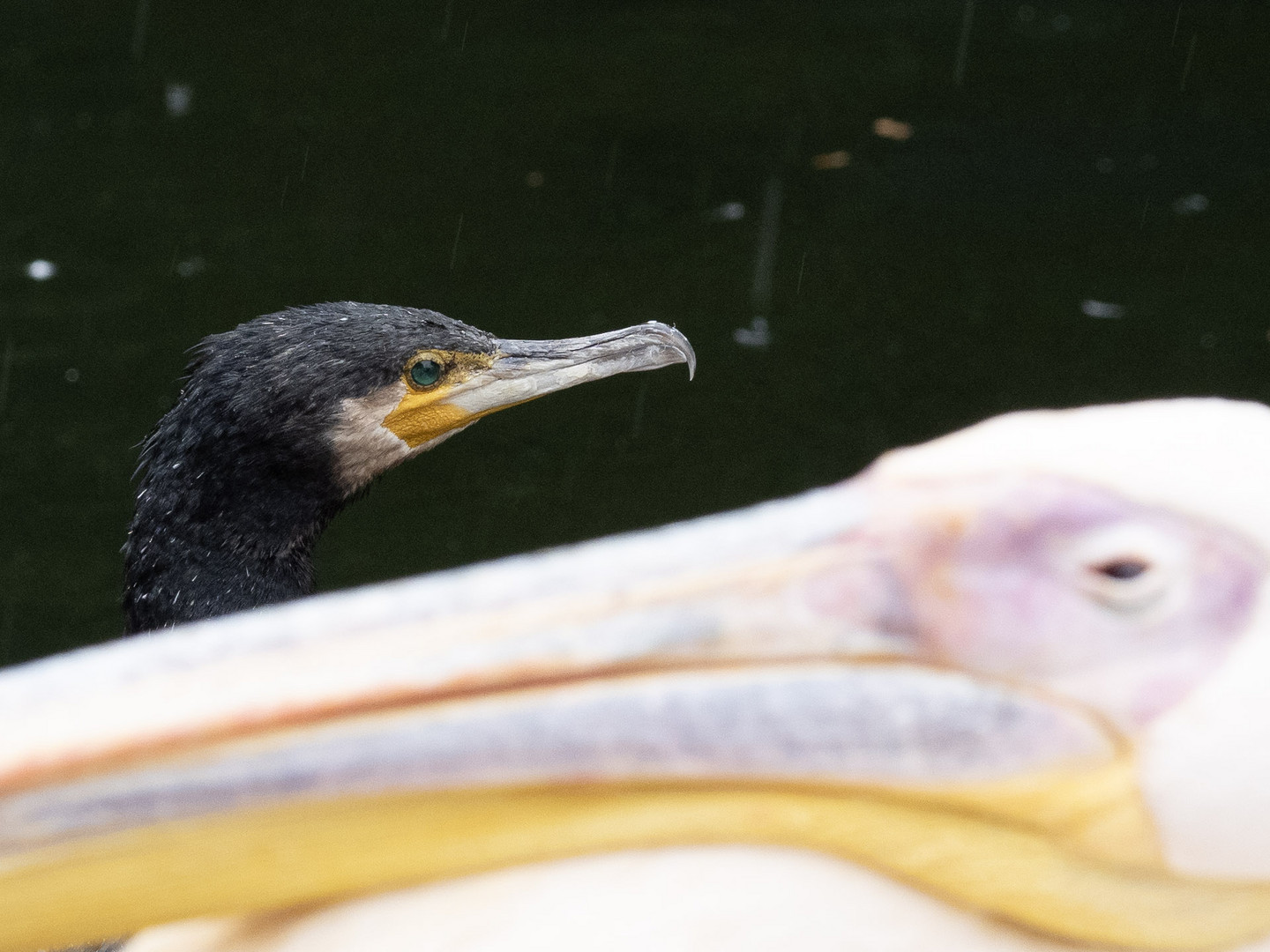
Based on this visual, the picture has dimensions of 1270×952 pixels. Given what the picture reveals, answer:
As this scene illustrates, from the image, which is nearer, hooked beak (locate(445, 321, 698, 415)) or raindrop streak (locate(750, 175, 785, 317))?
hooked beak (locate(445, 321, 698, 415))

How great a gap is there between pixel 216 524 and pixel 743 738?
90.0 inches

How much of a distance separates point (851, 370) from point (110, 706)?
4862mm

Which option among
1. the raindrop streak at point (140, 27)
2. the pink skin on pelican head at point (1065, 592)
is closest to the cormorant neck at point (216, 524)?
the pink skin on pelican head at point (1065, 592)

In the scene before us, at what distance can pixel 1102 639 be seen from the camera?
91cm

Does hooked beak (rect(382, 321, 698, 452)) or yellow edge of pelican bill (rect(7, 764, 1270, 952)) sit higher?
yellow edge of pelican bill (rect(7, 764, 1270, 952))

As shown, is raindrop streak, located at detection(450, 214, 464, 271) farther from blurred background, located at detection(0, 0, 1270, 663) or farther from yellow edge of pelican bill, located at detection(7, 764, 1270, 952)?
yellow edge of pelican bill, located at detection(7, 764, 1270, 952)

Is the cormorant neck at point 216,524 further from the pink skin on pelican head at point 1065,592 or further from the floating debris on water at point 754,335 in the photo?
the floating debris on water at point 754,335

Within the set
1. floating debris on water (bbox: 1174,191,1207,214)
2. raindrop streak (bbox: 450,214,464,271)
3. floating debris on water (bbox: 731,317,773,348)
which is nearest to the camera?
floating debris on water (bbox: 731,317,773,348)

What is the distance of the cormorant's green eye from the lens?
3205 mm

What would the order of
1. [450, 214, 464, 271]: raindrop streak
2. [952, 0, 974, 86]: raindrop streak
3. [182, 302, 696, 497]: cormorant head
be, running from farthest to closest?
1. [952, 0, 974, 86]: raindrop streak
2. [450, 214, 464, 271]: raindrop streak
3. [182, 302, 696, 497]: cormorant head

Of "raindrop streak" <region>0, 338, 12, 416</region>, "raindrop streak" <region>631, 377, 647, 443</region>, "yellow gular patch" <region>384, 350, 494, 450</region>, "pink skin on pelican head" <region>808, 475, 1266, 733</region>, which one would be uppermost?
"pink skin on pelican head" <region>808, 475, 1266, 733</region>

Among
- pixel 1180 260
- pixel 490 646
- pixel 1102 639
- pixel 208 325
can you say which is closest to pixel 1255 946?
pixel 1102 639

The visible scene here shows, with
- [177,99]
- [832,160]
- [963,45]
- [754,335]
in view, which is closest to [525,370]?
[754,335]

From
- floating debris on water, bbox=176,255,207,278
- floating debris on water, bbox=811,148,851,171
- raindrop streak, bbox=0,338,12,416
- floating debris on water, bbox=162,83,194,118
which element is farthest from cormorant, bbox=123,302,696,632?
floating debris on water, bbox=162,83,194,118
